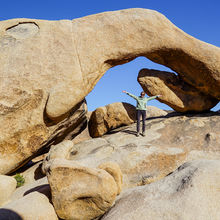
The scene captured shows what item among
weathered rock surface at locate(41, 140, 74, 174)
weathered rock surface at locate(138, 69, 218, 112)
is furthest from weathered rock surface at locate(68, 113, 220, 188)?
weathered rock surface at locate(138, 69, 218, 112)

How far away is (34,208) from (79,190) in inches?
37.1

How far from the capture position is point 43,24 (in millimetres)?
9070

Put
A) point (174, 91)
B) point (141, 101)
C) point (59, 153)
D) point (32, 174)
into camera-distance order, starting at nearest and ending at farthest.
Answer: point (59, 153), point (32, 174), point (141, 101), point (174, 91)

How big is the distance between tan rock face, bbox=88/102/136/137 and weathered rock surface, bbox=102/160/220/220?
562cm

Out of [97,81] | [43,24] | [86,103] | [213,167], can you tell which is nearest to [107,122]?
[86,103]

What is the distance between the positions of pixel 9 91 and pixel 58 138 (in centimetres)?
316

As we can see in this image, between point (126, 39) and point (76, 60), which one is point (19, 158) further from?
point (126, 39)

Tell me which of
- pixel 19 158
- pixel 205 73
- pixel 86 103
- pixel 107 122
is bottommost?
pixel 19 158

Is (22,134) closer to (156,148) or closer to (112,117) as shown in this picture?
(112,117)

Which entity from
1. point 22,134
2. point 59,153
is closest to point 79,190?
point 59,153

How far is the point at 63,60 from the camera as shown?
8500 millimetres

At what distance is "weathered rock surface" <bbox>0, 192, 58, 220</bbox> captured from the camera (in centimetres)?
455

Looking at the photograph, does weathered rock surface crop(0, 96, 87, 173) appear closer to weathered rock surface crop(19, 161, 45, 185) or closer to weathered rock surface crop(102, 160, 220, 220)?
weathered rock surface crop(19, 161, 45, 185)

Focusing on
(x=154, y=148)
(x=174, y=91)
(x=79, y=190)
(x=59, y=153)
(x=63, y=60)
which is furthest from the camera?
(x=174, y=91)
